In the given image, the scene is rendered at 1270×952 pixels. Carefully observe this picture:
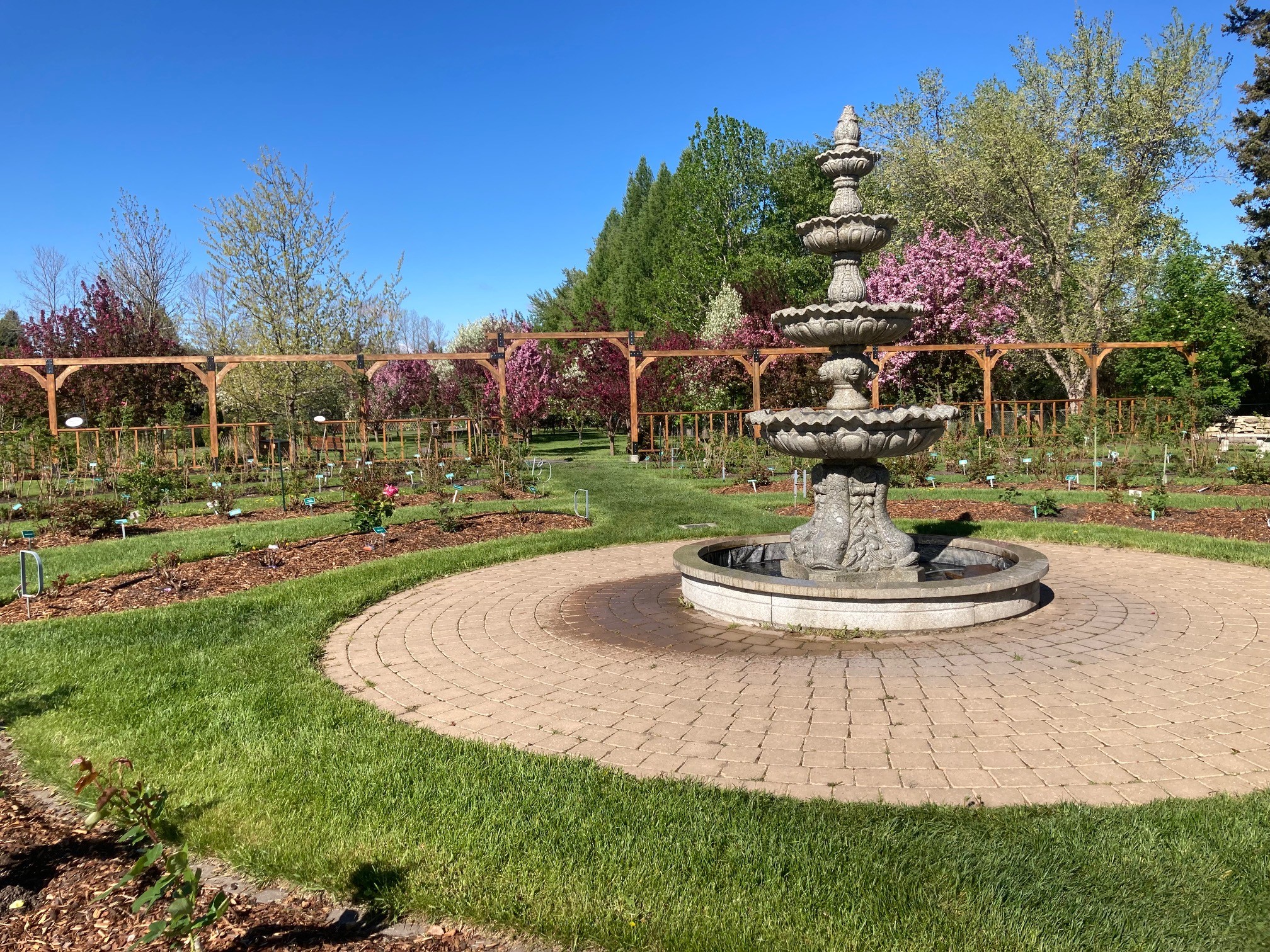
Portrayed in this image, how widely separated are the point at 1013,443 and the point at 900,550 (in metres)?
9.78

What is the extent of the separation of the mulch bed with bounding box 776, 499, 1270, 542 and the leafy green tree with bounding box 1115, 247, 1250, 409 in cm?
1303

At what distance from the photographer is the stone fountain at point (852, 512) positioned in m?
5.30

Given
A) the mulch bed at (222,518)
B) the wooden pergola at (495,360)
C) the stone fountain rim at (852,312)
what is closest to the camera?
the stone fountain rim at (852,312)

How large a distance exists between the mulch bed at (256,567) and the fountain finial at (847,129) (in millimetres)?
5669

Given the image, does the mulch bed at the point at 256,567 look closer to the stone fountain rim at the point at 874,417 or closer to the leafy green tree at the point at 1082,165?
the stone fountain rim at the point at 874,417

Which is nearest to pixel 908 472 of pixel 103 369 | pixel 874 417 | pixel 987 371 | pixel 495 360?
pixel 874 417

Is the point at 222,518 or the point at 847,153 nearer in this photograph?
the point at 847,153

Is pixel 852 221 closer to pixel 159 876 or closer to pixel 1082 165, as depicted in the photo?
pixel 159 876

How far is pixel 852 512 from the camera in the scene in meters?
6.17

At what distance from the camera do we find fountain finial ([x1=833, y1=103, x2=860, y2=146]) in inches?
254

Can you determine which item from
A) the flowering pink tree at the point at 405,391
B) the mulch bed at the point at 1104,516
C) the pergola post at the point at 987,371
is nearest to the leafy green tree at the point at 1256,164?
the pergola post at the point at 987,371

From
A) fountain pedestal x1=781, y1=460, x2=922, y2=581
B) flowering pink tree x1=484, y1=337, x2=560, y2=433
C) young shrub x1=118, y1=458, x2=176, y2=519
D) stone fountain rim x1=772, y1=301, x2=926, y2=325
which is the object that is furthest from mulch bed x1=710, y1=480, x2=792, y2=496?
flowering pink tree x1=484, y1=337, x2=560, y2=433

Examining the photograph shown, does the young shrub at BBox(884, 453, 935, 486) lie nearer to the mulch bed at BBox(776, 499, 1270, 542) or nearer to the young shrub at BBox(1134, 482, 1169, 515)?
the mulch bed at BBox(776, 499, 1270, 542)

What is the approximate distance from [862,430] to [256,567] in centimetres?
591
